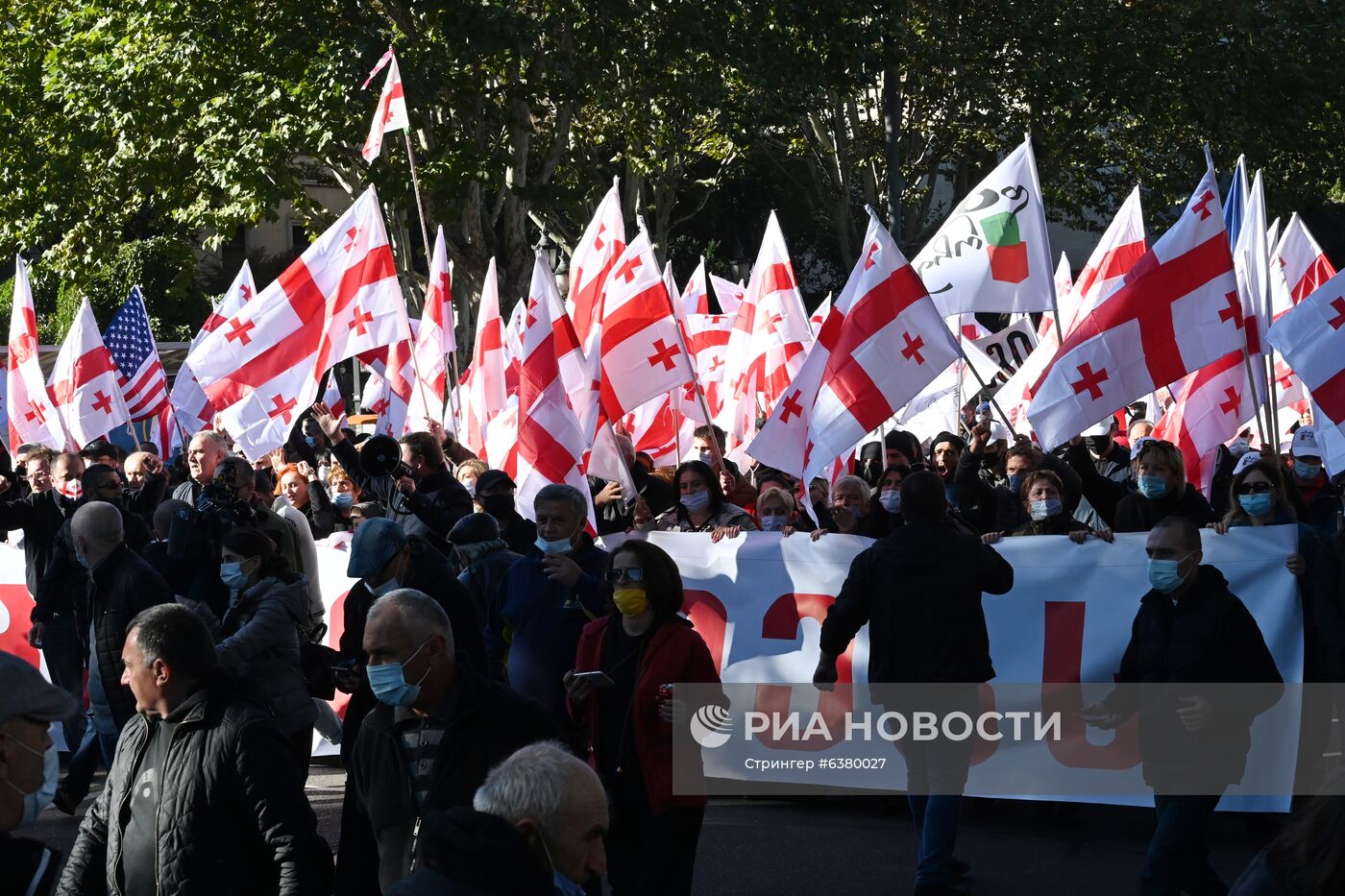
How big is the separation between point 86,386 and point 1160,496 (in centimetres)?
1052

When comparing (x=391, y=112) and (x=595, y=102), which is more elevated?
(x=595, y=102)

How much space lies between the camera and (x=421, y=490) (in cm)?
908

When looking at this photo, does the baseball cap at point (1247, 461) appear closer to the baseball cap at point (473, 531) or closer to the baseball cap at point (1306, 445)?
the baseball cap at point (1306, 445)

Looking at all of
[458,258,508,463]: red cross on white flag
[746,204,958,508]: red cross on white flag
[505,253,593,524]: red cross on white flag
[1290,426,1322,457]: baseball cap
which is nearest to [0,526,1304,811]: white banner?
[746,204,958,508]: red cross on white flag

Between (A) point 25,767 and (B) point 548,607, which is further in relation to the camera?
(B) point 548,607

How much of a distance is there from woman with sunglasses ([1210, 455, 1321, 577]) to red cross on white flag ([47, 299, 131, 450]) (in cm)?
1067

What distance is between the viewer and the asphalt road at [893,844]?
6.80 m

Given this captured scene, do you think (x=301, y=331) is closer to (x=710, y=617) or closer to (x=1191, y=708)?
(x=710, y=617)

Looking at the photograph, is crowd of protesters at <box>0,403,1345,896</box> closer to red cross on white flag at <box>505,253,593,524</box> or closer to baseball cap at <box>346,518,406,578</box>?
baseball cap at <box>346,518,406,578</box>

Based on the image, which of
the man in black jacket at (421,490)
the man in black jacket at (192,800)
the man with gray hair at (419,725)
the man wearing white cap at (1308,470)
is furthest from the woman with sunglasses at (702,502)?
the man in black jacket at (192,800)

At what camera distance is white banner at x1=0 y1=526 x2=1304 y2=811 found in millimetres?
7324

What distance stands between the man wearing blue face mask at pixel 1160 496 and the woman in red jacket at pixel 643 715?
122 inches

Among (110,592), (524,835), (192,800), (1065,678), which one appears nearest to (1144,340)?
(1065,678)

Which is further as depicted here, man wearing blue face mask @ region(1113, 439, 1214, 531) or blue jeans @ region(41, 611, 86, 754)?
blue jeans @ region(41, 611, 86, 754)
